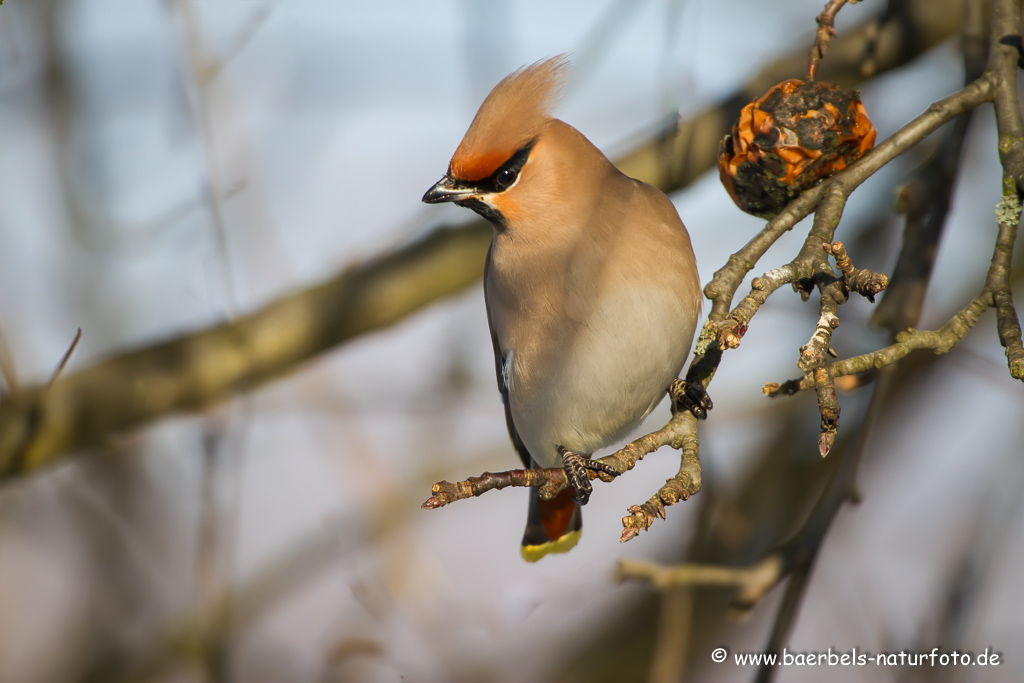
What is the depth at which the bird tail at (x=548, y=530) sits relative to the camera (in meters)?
3.29

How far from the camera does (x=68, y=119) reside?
11.5ft

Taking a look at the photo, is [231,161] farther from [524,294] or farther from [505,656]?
[505,656]

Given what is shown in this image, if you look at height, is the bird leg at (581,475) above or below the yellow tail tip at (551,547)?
above

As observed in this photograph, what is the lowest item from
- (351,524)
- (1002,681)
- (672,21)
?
(1002,681)

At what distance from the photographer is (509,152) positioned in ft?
7.82

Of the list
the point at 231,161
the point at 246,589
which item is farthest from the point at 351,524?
the point at 231,161

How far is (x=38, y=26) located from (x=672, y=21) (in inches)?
105

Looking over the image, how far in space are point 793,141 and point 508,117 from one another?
0.81 meters

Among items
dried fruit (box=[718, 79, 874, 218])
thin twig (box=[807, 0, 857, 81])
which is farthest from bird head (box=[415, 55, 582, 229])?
thin twig (box=[807, 0, 857, 81])

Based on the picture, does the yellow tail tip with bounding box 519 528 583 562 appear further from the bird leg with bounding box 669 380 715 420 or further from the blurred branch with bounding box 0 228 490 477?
the bird leg with bounding box 669 380 715 420

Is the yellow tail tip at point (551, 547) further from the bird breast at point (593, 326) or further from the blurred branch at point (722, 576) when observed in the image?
the blurred branch at point (722, 576)

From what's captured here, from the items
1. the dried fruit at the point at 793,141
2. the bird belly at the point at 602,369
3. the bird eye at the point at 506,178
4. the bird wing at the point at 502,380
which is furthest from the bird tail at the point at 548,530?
the dried fruit at the point at 793,141

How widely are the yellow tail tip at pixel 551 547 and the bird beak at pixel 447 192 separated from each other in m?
1.54

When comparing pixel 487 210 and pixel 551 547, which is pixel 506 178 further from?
pixel 551 547
